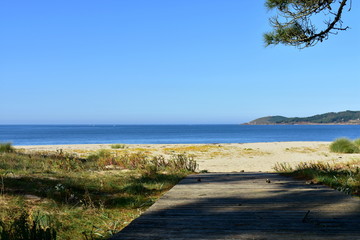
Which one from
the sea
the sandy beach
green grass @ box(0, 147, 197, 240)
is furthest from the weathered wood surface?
the sea

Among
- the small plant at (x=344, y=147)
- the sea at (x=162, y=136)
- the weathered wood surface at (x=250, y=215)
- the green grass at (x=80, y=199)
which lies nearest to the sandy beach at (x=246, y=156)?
the small plant at (x=344, y=147)

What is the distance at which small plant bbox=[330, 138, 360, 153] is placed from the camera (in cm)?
2077

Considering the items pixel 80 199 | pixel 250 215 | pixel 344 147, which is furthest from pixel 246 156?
pixel 250 215

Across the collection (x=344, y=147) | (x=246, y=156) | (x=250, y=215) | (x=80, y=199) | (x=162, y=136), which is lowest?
(x=162, y=136)

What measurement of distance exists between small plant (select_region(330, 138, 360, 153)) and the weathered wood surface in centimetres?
1755

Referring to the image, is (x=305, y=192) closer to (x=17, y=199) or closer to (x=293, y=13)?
(x=17, y=199)

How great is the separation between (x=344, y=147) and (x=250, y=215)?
66.4 ft

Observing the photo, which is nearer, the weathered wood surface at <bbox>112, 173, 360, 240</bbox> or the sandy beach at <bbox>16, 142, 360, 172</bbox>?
the weathered wood surface at <bbox>112, 173, 360, 240</bbox>

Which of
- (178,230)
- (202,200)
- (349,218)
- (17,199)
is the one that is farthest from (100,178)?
(349,218)

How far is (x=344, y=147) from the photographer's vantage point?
21.3 m

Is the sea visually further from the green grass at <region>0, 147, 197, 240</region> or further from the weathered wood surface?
the weathered wood surface

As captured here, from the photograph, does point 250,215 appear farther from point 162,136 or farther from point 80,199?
point 162,136

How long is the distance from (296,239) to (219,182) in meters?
3.28

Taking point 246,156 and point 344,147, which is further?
point 344,147
